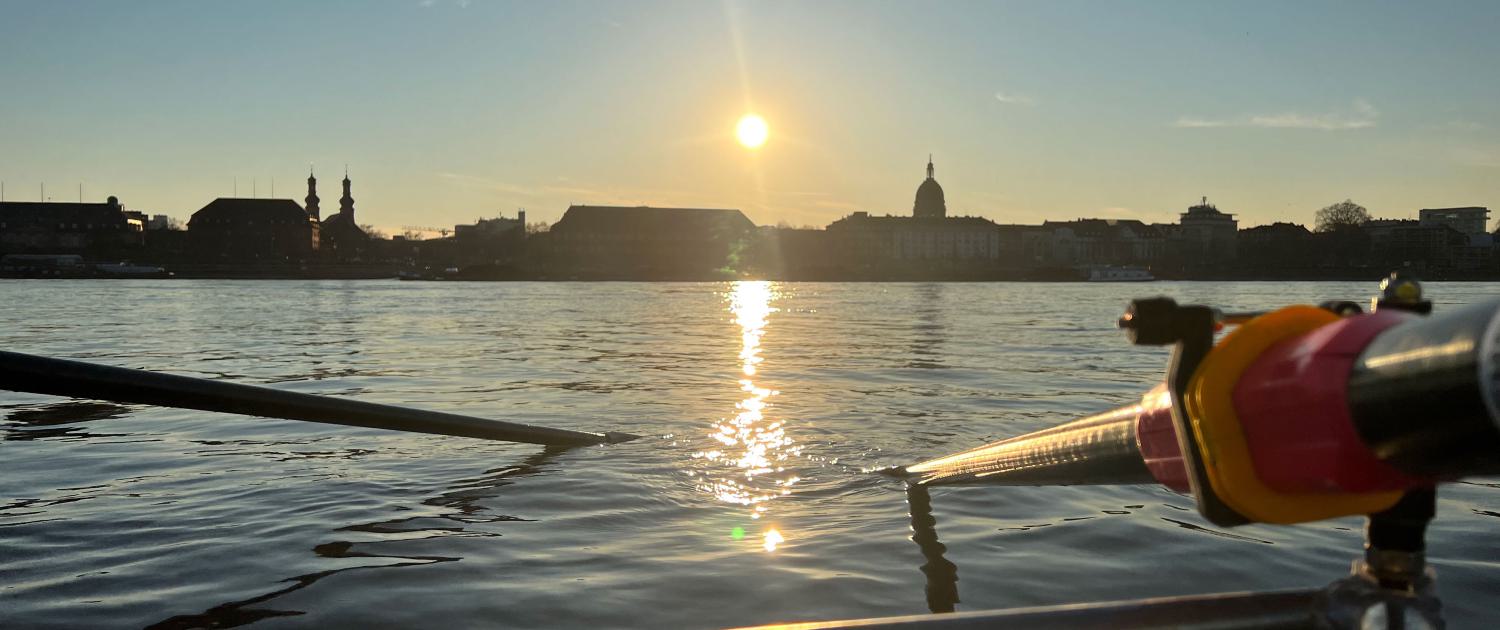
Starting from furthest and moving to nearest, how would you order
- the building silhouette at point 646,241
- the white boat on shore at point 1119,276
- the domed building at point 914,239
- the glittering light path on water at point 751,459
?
the domed building at point 914,239 → the building silhouette at point 646,241 → the white boat on shore at point 1119,276 → the glittering light path on water at point 751,459

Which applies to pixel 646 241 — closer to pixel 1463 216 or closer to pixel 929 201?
pixel 929 201

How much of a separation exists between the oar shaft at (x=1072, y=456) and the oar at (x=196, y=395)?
9.71 feet

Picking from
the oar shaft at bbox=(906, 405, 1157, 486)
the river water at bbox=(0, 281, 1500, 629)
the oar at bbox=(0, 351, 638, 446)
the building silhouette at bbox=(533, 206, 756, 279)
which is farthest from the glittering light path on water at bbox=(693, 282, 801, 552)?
the building silhouette at bbox=(533, 206, 756, 279)

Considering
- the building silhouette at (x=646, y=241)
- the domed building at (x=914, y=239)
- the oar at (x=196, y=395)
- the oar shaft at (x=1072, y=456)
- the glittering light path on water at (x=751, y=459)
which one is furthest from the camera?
the domed building at (x=914, y=239)

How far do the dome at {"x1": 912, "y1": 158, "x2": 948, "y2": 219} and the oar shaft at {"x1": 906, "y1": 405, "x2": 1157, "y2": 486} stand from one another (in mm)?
152724

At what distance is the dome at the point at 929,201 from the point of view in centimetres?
15338

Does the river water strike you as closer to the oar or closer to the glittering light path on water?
the glittering light path on water

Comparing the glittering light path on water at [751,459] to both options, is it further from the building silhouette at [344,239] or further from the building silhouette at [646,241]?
the building silhouette at [344,239]

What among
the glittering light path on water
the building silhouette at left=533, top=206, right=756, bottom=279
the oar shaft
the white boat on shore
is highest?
the building silhouette at left=533, top=206, right=756, bottom=279

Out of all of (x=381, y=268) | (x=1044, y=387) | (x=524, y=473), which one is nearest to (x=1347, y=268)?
(x=381, y=268)

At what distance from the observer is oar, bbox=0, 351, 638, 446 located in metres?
3.41

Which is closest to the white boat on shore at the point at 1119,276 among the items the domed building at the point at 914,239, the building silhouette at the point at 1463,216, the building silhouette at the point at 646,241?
the domed building at the point at 914,239

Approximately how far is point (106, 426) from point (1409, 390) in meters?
9.16

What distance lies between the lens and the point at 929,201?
6048 inches
